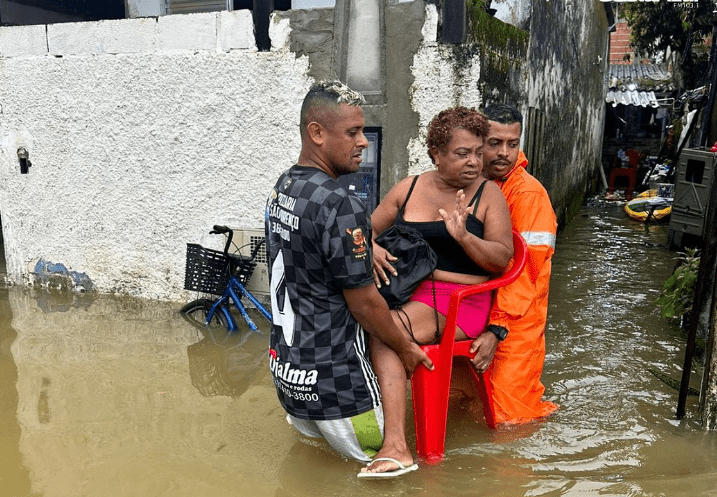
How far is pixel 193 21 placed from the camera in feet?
19.2

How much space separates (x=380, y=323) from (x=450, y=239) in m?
0.61

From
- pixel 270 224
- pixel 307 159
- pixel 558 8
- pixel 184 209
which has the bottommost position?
pixel 184 209

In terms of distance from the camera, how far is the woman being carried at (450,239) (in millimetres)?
2930

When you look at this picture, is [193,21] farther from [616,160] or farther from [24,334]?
[616,160]

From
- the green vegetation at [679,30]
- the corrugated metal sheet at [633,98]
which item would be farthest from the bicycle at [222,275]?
the corrugated metal sheet at [633,98]

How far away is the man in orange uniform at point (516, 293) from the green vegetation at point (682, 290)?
233 centimetres

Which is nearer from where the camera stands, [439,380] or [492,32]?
[439,380]

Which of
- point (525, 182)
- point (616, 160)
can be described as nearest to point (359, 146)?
point (525, 182)

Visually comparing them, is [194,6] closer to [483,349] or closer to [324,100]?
[324,100]

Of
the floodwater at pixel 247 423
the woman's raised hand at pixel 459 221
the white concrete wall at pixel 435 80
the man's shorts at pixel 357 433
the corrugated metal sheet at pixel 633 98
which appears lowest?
the floodwater at pixel 247 423

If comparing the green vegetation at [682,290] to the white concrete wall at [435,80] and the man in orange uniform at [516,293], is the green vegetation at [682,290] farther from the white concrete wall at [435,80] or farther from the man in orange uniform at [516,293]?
the man in orange uniform at [516,293]

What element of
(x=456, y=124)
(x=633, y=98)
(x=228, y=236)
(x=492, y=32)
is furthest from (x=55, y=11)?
(x=633, y=98)

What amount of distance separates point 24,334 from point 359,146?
14.3 feet

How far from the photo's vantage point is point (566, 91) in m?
9.55
